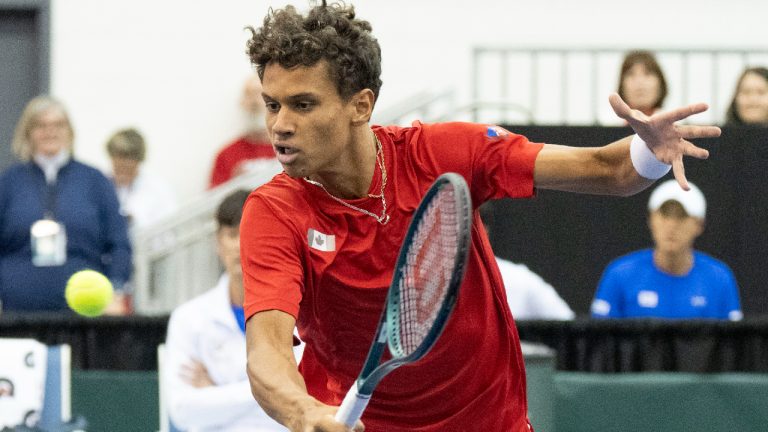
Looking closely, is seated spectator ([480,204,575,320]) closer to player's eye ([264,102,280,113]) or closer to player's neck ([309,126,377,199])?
player's neck ([309,126,377,199])

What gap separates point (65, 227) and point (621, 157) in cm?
422

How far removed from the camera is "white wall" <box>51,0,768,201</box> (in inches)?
387

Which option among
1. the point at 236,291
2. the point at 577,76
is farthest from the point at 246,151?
the point at 236,291

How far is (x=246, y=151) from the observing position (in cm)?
906

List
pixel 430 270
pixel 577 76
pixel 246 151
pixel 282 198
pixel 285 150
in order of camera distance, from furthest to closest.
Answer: pixel 577 76
pixel 246 151
pixel 282 198
pixel 285 150
pixel 430 270

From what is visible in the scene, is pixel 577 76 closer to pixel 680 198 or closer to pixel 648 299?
pixel 680 198

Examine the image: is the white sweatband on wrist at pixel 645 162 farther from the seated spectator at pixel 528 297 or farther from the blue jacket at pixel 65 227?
the blue jacket at pixel 65 227

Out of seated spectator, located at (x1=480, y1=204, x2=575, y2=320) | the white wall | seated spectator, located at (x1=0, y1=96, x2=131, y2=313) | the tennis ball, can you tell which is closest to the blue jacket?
seated spectator, located at (x1=0, y1=96, x2=131, y2=313)

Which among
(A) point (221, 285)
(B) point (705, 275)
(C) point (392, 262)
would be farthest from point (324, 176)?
(B) point (705, 275)

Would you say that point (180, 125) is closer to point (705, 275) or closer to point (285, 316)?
point (705, 275)

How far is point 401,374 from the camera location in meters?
3.33

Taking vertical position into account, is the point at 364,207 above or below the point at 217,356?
above

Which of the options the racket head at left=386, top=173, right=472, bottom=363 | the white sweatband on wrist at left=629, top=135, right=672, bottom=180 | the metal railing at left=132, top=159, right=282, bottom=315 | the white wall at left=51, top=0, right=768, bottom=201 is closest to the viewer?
the racket head at left=386, top=173, right=472, bottom=363

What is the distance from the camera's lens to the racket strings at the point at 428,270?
9.07 feet
